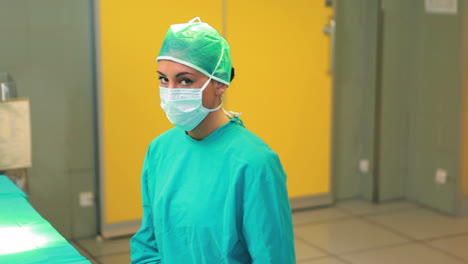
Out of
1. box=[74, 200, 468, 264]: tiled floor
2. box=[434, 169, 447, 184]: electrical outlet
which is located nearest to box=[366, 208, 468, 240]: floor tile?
box=[74, 200, 468, 264]: tiled floor

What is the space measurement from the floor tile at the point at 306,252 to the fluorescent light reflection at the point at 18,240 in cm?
192

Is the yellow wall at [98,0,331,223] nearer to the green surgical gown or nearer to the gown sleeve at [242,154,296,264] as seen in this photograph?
the green surgical gown

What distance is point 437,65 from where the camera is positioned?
5.12 meters

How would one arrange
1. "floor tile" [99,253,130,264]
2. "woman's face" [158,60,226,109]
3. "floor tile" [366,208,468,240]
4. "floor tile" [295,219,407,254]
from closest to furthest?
"woman's face" [158,60,226,109] < "floor tile" [99,253,130,264] < "floor tile" [295,219,407,254] < "floor tile" [366,208,468,240]

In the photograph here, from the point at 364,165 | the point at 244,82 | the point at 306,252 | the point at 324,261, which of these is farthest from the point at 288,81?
the point at 324,261

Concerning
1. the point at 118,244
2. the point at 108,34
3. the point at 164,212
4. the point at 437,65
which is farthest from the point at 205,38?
the point at 437,65

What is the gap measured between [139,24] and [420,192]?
8.08 ft

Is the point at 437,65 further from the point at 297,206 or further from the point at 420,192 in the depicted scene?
the point at 297,206

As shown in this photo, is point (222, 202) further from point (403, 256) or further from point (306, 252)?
point (403, 256)

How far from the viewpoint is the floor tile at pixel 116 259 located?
4.20 m

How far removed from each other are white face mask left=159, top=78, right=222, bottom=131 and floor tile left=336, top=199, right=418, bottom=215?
3327 millimetres

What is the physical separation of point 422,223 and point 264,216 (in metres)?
3.35

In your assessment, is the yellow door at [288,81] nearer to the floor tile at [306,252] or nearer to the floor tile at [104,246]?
the floor tile at [306,252]

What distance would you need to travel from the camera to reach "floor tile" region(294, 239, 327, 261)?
14.2 ft
